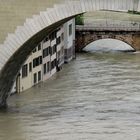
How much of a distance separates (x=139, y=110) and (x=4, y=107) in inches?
219

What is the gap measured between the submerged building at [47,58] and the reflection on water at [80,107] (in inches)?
23.4

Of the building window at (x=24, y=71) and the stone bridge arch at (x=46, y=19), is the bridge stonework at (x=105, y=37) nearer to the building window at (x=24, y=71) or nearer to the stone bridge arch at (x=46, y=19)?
the building window at (x=24, y=71)

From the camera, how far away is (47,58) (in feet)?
157

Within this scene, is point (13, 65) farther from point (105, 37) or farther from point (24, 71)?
point (105, 37)

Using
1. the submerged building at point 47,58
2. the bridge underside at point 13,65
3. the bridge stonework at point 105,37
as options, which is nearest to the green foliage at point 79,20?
the bridge stonework at point 105,37

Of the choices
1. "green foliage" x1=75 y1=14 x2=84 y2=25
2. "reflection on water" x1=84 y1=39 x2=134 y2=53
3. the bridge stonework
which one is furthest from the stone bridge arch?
"green foliage" x1=75 y1=14 x2=84 y2=25

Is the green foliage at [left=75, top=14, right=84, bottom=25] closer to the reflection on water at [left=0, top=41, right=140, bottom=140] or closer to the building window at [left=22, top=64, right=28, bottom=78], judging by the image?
the reflection on water at [left=0, top=41, right=140, bottom=140]

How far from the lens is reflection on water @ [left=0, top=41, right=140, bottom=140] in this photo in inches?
1086

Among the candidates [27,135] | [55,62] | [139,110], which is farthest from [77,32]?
[27,135]

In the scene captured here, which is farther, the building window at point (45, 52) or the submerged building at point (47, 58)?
the building window at point (45, 52)

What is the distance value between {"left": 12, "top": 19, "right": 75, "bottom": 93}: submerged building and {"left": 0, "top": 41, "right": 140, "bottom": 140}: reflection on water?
595 mm

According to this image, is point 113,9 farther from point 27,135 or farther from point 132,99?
point 132,99

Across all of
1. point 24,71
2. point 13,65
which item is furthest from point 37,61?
point 13,65

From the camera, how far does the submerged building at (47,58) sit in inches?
1630
